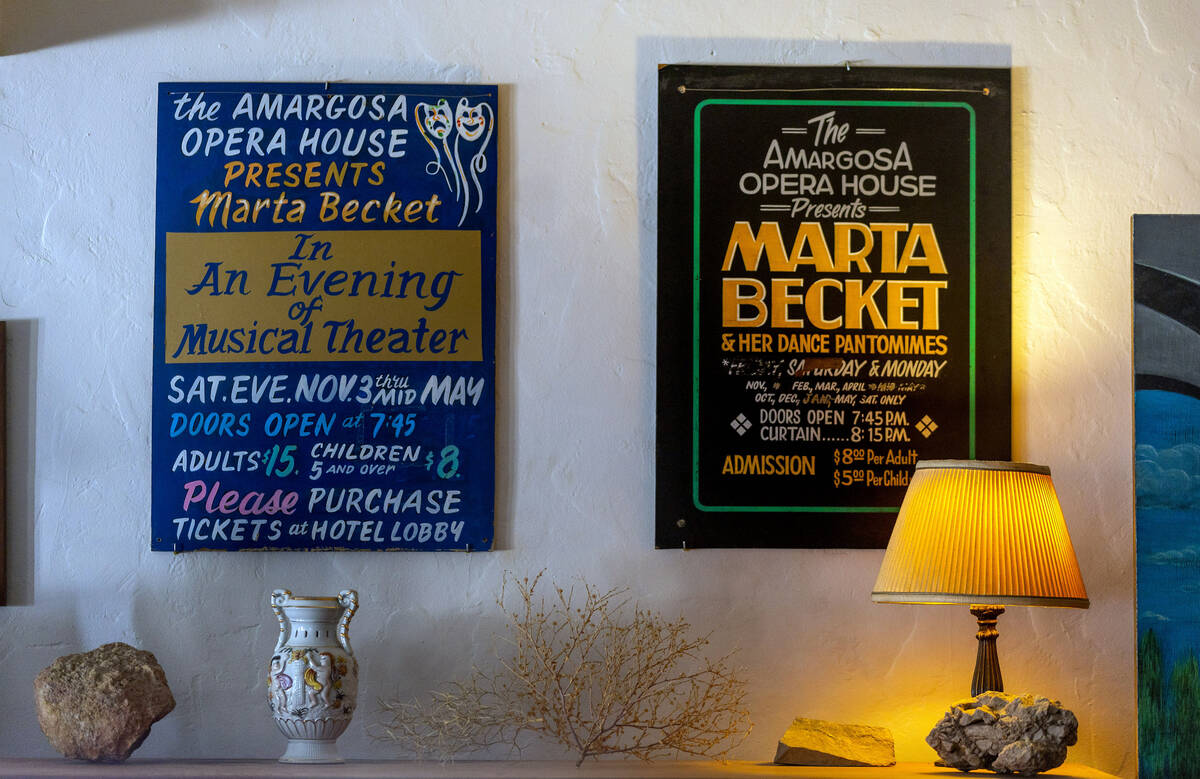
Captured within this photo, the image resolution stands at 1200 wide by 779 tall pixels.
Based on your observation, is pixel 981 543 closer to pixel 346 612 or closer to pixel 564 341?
pixel 564 341

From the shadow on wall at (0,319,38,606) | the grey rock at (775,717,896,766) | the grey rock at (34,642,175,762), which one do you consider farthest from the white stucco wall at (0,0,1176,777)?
the grey rock at (34,642,175,762)

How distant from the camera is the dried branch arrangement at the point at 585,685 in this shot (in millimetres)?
2582

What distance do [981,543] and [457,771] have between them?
107 cm

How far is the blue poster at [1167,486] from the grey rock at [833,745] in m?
0.63

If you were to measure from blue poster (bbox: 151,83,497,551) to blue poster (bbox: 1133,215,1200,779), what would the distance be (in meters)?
1.44

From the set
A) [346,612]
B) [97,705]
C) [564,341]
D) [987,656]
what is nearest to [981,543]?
[987,656]

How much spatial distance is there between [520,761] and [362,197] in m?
1.27

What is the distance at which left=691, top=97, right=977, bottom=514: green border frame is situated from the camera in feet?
8.92

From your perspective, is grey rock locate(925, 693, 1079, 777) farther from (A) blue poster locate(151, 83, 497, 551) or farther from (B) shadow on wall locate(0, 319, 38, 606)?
(B) shadow on wall locate(0, 319, 38, 606)

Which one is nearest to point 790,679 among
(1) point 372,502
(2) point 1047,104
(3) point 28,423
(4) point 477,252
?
(1) point 372,502

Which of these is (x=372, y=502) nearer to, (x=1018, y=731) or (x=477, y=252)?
(x=477, y=252)

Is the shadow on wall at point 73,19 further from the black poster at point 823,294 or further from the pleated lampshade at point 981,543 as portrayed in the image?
the pleated lampshade at point 981,543

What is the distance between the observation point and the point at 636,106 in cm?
282

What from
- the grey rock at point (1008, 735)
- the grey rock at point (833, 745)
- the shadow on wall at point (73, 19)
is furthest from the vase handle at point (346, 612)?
the shadow on wall at point (73, 19)
